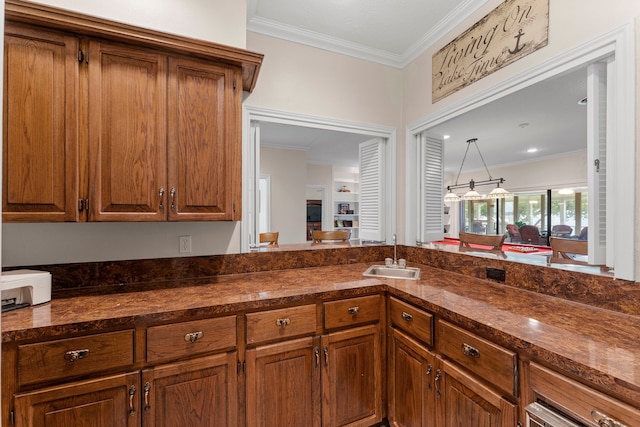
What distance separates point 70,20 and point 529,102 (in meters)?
4.13

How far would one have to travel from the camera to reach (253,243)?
230 centimetres

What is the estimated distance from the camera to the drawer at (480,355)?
1.18 metres

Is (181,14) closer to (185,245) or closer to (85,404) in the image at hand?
(185,245)

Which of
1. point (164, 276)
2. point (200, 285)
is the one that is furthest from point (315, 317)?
point (164, 276)

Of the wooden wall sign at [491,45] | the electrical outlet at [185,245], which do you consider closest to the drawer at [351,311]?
the electrical outlet at [185,245]

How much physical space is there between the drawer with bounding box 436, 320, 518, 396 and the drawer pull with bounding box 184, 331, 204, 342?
1.14 m

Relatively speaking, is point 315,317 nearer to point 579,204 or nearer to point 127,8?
point 127,8

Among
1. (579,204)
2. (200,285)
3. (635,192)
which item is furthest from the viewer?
(579,204)

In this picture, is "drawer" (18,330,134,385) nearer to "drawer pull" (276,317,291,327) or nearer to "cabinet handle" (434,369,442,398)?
"drawer pull" (276,317,291,327)

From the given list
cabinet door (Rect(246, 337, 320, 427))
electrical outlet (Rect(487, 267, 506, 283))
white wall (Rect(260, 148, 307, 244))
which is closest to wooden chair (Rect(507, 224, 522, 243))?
white wall (Rect(260, 148, 307, 244))

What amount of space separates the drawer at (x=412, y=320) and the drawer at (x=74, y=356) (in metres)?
1.35

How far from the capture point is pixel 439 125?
2.48 m

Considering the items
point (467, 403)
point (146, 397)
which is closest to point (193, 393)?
point (146, 397)

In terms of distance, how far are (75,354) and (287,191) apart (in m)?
4.65
